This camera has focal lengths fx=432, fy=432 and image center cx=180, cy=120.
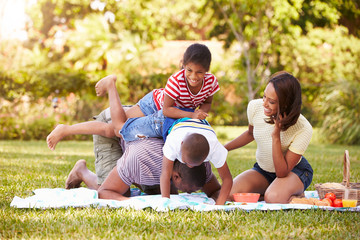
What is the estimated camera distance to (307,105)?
19.1 meters

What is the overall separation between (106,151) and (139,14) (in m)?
16.9

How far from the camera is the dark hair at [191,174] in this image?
146 inches

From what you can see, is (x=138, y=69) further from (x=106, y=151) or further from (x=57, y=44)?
(x=106, y=151)

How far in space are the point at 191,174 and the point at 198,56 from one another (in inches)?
50.0

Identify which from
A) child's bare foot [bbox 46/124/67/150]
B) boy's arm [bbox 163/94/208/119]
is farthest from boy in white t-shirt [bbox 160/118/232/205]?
child's bare foot [bbox 46/124/67/150]

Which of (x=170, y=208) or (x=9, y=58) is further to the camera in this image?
(x=9, y=58)

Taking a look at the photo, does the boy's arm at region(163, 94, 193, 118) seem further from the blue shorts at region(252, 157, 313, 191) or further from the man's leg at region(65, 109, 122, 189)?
the blue shorts at region(252, 157, 313, 191)

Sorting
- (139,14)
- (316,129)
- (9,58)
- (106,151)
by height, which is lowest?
(316,129)

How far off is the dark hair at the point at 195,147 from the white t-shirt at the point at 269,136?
1.10 metres

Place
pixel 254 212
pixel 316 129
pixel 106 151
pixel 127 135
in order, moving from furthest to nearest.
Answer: pixel 316 129
pixel 106 151
pixel 127 135
pixel 254 212

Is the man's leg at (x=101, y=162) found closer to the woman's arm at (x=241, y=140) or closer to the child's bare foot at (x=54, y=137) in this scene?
the child's bare foot at (x=54, y=137)

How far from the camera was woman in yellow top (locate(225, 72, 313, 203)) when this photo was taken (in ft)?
13.1

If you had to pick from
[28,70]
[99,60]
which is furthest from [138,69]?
[28,70]

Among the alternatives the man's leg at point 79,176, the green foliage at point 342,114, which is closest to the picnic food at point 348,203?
the man's leg at point 79,176
